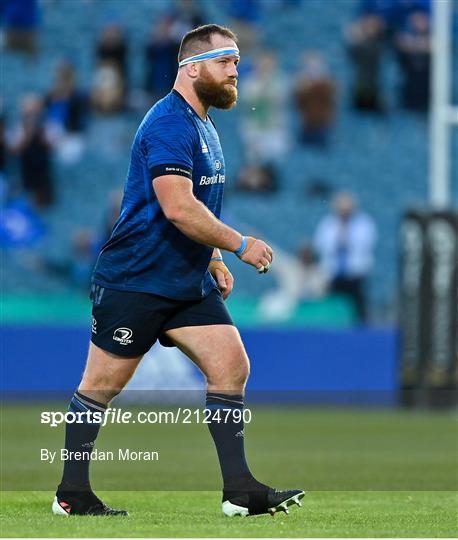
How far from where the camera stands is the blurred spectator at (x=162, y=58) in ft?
59.7

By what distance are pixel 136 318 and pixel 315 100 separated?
13.1 meters

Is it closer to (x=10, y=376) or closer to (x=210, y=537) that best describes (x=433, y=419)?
(x=10, y=376)

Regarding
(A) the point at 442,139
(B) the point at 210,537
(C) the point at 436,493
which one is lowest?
(C) the point at 436,493

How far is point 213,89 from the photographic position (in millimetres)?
6203

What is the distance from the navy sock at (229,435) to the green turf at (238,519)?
0.63ft

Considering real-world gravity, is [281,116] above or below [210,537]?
above

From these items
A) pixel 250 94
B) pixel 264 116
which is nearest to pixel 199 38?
pixel 250 94

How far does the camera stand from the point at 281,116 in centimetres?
1872

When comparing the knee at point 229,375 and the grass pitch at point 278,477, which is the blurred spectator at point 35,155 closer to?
the grass pitch at point 278,477

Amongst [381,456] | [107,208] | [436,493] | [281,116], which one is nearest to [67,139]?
[107,208]

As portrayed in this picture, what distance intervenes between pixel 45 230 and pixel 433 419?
628 centimetres

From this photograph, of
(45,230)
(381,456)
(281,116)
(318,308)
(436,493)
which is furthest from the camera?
(281,116)

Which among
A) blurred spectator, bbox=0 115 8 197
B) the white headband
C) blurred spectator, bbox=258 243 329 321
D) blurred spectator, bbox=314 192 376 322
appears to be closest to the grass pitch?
the white headband

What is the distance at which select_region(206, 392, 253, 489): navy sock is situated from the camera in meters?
6.08
